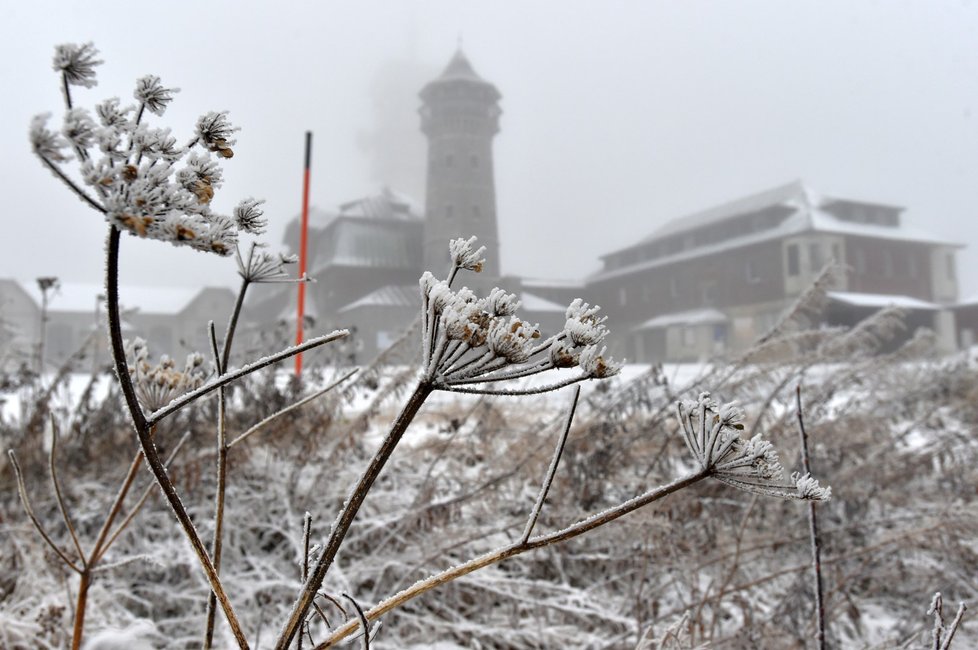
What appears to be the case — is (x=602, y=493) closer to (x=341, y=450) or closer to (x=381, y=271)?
(x=341, y=450)

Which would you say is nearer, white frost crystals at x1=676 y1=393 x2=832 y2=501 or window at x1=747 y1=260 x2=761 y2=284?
white frost crystals at x1=676 y1=393 x2=832 y2=501

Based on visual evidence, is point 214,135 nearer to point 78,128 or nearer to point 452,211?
point 78,128

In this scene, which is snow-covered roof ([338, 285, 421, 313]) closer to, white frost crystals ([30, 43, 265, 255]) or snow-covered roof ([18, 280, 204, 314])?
snow-covered roof ([18, 280, 204, 314])

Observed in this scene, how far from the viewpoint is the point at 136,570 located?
305 centimetres

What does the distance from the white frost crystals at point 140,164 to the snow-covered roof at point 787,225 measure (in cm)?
3884

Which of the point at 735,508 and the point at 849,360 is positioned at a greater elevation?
the point at 849,360

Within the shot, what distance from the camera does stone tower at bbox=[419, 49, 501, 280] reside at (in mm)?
41000

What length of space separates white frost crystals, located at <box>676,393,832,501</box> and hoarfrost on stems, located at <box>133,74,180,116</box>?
1.82ft

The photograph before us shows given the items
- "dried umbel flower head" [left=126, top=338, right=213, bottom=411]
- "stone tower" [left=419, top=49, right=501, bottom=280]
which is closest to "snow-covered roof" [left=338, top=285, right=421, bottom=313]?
"stone tower" [left=419, top=49, right=501, bottom=280]

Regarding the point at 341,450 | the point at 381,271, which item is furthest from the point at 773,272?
the point at 341,450

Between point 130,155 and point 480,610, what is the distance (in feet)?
8.88

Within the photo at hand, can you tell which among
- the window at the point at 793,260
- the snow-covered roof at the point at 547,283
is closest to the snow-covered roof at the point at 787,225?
the window at the point at 793,260

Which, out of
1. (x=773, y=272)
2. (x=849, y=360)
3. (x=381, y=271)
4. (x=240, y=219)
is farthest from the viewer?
(x=381, y=271)

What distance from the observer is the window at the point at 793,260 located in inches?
1396
